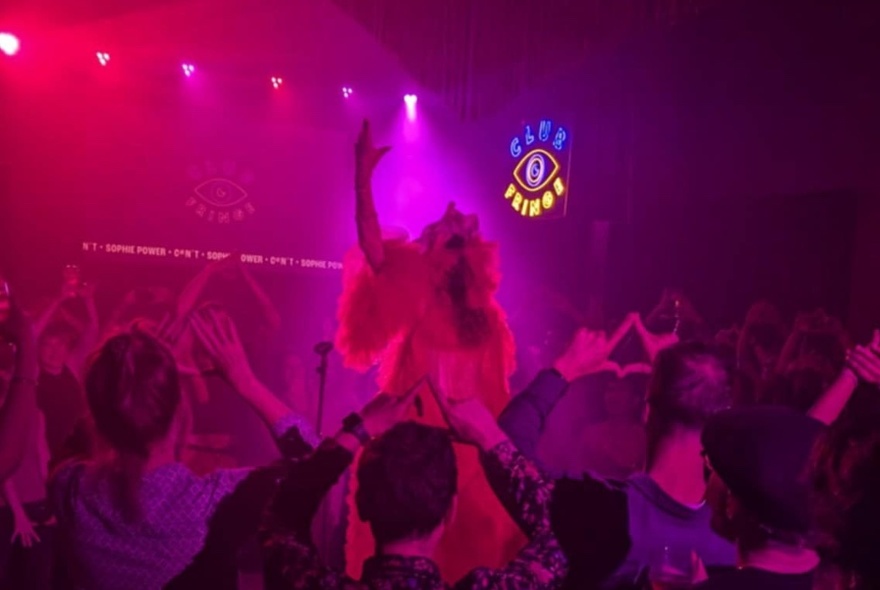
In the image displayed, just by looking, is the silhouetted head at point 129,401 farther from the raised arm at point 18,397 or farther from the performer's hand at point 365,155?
the performer's hand at point 365,155

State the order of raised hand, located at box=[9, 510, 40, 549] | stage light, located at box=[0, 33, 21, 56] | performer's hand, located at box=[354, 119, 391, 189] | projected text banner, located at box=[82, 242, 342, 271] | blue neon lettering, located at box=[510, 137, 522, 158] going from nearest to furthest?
performer's hand, located at box=[354, 119, 391, 189] < raised hand, located at box=[9, 510, 40, 549] < stage light, located at box=[0, 33, 21, 56] < blue neon lettering, located at box=[510, 137, 522, 158] < projected text banner, located at box=[82, 242, 342, 271]

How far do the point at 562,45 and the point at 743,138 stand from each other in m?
1.48

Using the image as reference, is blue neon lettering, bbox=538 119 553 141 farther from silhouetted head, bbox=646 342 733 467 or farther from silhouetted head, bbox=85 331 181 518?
silhouetted head, bbox=85 331 181 518

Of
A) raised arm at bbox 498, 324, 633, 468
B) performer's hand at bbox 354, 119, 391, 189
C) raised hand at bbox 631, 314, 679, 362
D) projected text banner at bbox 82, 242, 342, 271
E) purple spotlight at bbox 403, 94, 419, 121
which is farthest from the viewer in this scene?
purple spotlight at bbox 403, 94, 419, 121

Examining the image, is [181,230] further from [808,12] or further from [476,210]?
[808,12]

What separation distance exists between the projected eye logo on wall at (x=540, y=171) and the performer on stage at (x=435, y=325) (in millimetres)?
4318

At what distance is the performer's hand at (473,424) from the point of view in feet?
6.00

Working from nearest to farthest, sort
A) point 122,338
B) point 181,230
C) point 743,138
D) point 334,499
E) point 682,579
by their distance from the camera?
point 682,579 → point 122,338 → point 334,499 → point 743,138 → point 181,230

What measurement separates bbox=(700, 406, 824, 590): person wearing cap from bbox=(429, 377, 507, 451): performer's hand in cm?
46

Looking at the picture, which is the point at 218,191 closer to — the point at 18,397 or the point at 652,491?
the point at 18,397

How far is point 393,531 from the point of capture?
1630 millimetres

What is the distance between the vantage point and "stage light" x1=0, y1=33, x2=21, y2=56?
8.73 metres

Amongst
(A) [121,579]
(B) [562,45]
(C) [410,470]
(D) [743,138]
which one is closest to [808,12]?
(D) [743,138]

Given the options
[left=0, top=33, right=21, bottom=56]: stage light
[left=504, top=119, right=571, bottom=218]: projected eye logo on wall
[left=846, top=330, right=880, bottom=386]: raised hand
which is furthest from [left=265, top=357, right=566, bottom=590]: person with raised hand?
[left=0, top=33, right=21, bottom=56]: stage light
